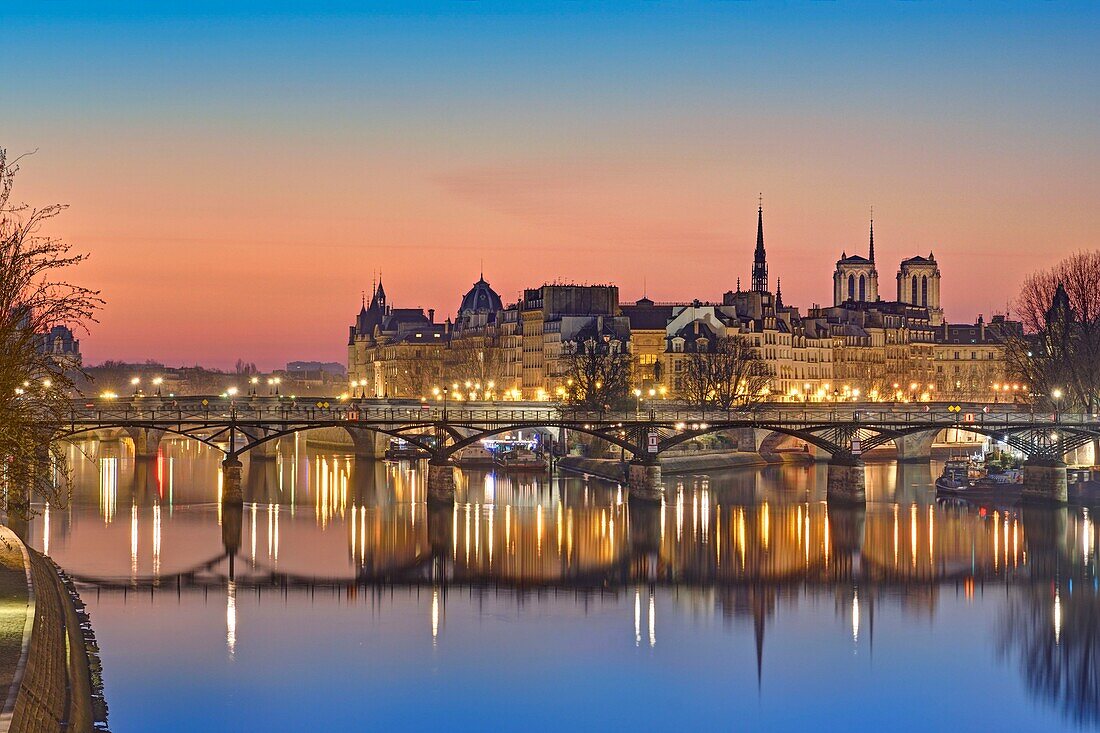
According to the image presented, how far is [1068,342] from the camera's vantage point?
8962 cm

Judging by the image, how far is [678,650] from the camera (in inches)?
1671

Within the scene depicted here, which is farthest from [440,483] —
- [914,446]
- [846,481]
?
[914,446]

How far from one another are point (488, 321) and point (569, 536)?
417ft

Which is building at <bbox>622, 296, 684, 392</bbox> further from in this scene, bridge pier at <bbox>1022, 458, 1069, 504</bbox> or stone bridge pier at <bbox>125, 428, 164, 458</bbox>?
bridge pier at <bbox>1022, 458, 1069, 504</bbox>

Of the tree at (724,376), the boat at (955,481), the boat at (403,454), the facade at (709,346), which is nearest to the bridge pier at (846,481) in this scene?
the boat at (955,481)

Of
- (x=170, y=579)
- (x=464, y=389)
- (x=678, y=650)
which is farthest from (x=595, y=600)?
(x=464, y=389)

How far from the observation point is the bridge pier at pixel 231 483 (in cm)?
7381

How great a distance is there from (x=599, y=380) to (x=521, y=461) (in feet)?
61.1

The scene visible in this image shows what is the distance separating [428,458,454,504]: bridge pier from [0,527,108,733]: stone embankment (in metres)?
31.7

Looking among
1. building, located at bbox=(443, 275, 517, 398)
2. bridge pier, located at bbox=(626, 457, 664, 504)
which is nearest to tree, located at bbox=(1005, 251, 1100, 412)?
bridge pier, located at bbox=(626, 457, 664, 504)

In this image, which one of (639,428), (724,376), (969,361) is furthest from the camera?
(969,361)

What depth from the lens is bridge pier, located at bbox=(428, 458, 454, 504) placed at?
7644 centimetres

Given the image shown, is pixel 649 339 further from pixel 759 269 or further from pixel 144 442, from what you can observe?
pixel 144 442

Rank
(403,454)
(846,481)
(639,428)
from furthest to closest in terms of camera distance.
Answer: (403,454) → (639,428) → (846,481)
